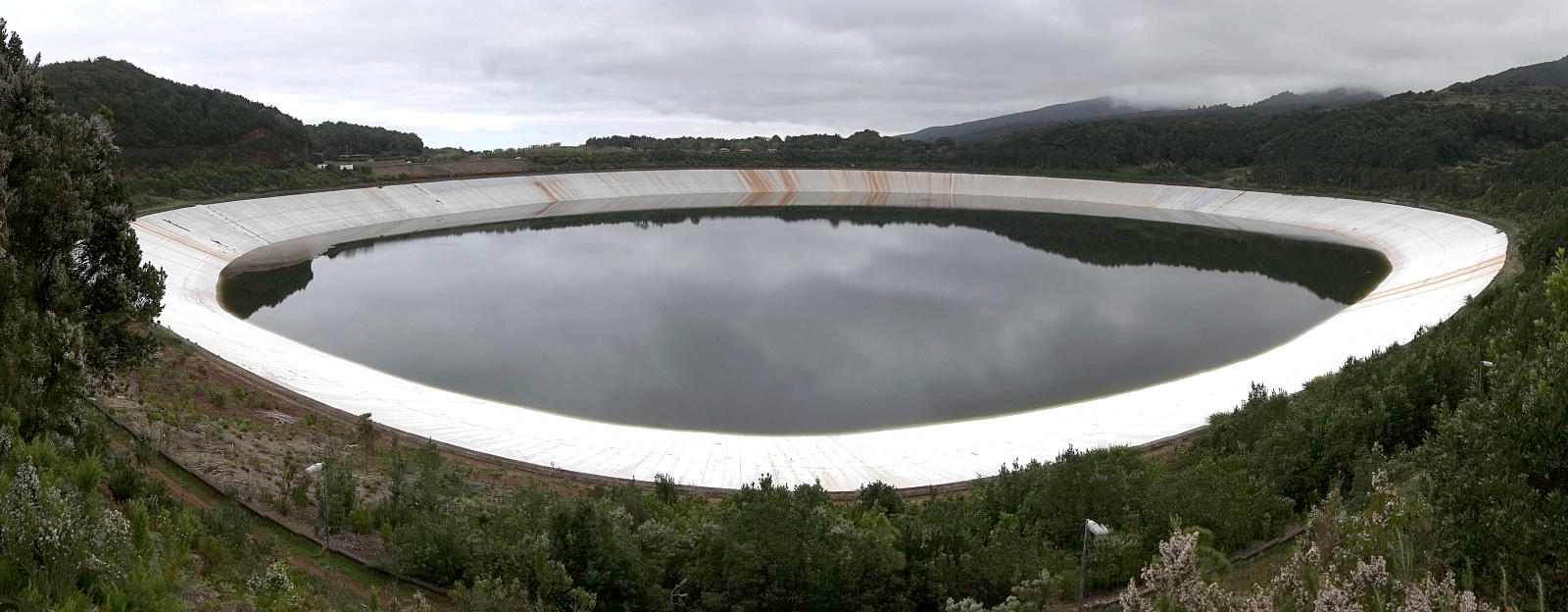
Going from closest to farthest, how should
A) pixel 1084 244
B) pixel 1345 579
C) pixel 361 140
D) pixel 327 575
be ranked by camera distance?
pixel 1345 579
pixel 327 575
pixel 1084 244
pixel 361 140

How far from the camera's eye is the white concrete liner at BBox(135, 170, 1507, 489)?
20.4 meters

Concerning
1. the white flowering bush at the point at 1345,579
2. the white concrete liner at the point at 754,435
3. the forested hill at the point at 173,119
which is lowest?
the white concrete liner at the point at 754,435

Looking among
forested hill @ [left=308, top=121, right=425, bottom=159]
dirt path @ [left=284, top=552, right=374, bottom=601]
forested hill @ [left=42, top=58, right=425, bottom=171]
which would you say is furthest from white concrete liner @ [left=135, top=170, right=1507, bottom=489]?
forested hill @ [left=308, top=121, right=425, bottom=159]

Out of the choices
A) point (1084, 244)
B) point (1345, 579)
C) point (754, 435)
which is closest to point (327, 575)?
point (1345, 579)

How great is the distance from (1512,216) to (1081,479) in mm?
53744

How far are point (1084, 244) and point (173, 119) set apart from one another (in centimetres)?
6822

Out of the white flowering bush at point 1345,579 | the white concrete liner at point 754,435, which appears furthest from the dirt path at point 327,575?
the white flowering bush at point 1345,579

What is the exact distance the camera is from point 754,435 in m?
22.7

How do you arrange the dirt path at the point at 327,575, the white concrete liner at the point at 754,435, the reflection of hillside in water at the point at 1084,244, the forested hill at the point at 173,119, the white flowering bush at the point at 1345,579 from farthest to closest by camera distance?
the forested hill at the point at 173,119
the reflection of hillside in water at the point at 1084,244
the white concrete liner at the point at 754,435
the dirt path at the point at 327,575
the white flowering bush at the point at 1345,579

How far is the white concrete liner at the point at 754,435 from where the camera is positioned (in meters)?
20.4

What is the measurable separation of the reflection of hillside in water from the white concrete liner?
5.34 ft

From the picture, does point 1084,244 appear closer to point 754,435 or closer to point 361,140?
point 754,435

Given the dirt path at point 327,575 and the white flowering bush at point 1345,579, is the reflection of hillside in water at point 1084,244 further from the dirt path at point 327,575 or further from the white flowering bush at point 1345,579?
the white flowering bush at point 1345,579

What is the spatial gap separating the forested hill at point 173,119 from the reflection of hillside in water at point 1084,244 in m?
24.8
